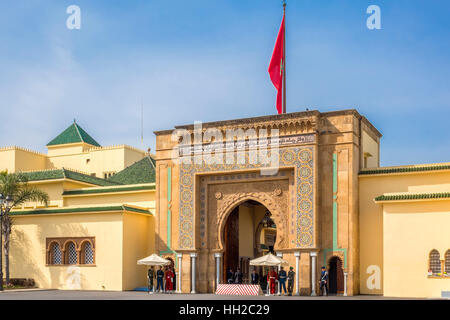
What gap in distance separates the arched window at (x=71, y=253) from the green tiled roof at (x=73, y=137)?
16.0m

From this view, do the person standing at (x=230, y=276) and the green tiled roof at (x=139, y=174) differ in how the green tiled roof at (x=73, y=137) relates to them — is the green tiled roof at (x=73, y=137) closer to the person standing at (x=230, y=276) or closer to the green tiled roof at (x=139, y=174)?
the green tiled roof at (x=139, y=174)

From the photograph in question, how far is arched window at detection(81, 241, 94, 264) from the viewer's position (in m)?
28.5

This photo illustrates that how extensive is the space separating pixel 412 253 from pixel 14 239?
1826cm

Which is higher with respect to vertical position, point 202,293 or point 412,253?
point 412,253

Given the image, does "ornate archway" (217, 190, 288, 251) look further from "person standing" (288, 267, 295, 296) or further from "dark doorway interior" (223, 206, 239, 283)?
"person standing" (288, 267, 295, 296)

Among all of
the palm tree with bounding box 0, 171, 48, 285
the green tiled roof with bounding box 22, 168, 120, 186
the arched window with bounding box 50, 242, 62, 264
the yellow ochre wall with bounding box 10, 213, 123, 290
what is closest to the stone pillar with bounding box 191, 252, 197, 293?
the yellow ochre wall with bounding box 10, 213, 123, 290

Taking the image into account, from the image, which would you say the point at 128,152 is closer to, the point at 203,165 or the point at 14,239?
the point at 14,239

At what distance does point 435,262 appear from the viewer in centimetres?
2269

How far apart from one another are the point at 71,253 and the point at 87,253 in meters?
0.96

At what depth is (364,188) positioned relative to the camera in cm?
2538

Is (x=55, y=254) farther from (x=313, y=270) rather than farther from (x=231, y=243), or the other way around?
(x=313, y=270)

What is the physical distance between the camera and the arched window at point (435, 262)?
22.6 meters

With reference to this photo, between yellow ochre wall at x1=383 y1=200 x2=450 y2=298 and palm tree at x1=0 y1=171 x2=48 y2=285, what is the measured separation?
16103 millimetres
